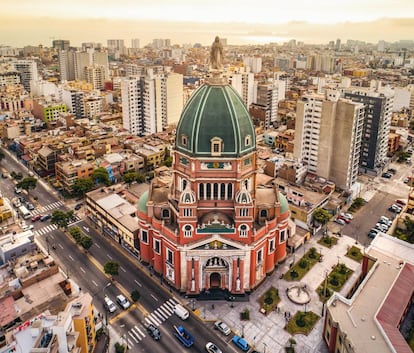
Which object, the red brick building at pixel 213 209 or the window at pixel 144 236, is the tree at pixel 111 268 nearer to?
the window at pixel 144 236

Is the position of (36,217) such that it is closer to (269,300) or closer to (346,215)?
(269,300)

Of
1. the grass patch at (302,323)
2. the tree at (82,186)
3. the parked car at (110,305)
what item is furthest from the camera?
the tree at (82,186)

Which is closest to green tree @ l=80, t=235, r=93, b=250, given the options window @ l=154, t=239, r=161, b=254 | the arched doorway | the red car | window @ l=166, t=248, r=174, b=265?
window @ l=154, t=239, r=161, b=254

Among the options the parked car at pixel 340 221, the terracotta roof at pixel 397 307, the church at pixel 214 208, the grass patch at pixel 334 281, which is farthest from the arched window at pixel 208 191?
the parked car at pixel 340 221

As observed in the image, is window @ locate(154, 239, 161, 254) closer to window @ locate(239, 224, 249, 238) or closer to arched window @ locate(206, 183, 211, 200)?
arched window @ locate(206, 183, 211, 200)

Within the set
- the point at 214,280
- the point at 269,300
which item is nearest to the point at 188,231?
the point at 214,280

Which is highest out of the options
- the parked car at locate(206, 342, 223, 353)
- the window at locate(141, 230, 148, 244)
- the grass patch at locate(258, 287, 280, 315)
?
the window at locate(141, 230, 148, 244)

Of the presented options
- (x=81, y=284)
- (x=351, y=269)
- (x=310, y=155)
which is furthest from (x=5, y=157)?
(x=351, y=269)
